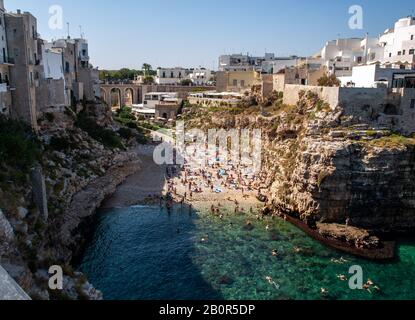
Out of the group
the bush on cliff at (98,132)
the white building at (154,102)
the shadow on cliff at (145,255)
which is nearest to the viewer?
the shadow on cliff at (145,255)

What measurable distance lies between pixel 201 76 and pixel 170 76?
755 centimetres

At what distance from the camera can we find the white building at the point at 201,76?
8975cm

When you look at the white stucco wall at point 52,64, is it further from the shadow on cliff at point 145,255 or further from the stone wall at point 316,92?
the stone wall at point 316,92

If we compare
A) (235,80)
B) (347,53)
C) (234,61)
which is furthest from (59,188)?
(234,61)

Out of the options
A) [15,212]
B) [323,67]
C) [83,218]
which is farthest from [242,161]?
[15,212]

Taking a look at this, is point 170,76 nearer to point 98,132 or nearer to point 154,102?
point 154,102

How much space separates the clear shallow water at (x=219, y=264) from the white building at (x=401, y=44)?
27707 millimetres

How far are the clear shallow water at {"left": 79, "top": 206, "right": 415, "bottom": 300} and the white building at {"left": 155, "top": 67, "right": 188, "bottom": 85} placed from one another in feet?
210

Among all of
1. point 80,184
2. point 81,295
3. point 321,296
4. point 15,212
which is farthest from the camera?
point 80,184

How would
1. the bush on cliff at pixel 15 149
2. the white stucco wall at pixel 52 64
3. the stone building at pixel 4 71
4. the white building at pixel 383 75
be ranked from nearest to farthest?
1. the bush on cliff at pixel 15 149
2. the stone building at pixel 4 71
3. the white building at pixel 383 75
4. the white stucco wall at pixel 52 64

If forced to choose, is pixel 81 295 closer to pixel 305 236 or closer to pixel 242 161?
pixel 305 236

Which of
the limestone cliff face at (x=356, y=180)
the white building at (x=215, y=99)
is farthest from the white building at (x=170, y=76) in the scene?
the limestone cliff face at (x=356, y=180)

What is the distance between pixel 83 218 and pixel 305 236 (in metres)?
16.7

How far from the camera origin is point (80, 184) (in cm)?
3303
